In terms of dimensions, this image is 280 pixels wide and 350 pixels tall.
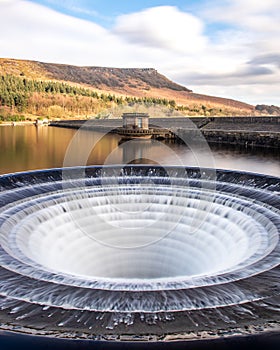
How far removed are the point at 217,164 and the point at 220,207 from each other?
11.7 m

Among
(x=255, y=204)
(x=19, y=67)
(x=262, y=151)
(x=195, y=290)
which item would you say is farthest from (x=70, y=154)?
(x=19, y=67)

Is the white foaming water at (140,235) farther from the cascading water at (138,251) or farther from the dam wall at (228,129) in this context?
the dam wall at (228,129)

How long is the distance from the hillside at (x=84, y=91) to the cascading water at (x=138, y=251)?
4910 cm

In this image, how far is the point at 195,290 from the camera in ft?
13.4

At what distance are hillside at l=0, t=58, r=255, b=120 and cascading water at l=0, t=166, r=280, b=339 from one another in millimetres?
49096

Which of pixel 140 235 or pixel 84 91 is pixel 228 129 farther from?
pixel 84 91

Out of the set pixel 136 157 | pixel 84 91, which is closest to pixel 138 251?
pixel 136 157

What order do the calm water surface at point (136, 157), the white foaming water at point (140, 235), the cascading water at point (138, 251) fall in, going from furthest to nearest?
the calm water surface at point (136, 157), the white foaming water at point (140, 235), the cascading water at point (138, 251)

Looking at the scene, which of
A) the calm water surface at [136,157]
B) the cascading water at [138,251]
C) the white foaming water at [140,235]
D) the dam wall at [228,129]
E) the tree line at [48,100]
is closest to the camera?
the cascading water at [138,251]

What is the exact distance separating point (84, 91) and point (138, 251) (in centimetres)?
7740

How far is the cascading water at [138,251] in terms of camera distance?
3518 mm

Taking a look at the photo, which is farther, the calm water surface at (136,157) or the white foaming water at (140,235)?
the calm water surface at (136,157)

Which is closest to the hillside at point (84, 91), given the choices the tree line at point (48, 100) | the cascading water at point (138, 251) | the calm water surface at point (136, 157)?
the tree line at point (48, 100)

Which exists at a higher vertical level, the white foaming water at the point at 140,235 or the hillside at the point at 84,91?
the hillside at the point at 84,91
